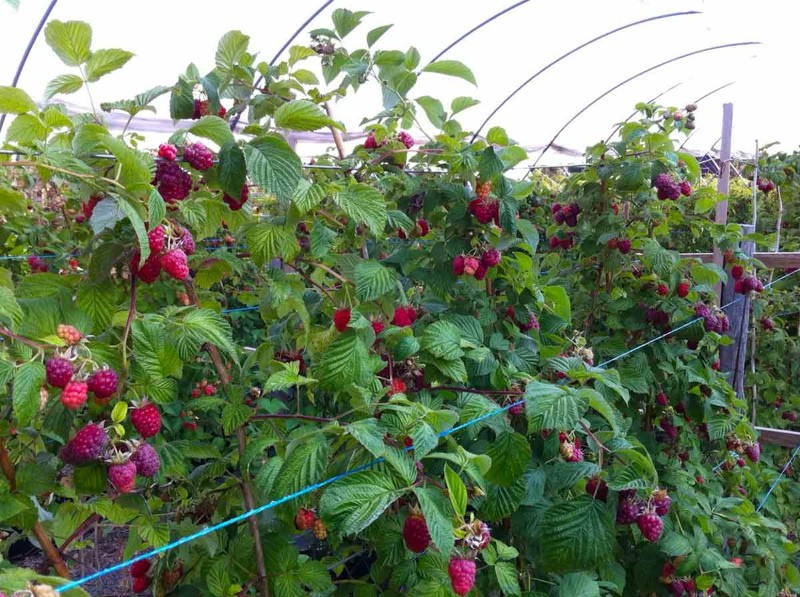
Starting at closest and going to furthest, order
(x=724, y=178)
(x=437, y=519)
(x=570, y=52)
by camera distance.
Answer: (x=437, y=519)
(x=724, y=178)
(x=570, y=52)

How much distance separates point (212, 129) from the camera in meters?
1.08

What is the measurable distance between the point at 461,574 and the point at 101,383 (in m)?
0.59

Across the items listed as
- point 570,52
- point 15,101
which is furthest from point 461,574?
point 570,52

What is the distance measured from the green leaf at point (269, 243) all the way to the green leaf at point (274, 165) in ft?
0.58

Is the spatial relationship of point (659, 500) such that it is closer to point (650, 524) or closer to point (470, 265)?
point (650, 524)

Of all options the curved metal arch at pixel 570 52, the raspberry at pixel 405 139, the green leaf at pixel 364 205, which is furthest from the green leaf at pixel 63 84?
the curved metal arch at pixel 570 52

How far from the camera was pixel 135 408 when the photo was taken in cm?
102

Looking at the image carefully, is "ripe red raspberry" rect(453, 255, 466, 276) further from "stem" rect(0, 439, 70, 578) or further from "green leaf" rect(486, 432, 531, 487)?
"stem" rect(0, 439, 70, 578)

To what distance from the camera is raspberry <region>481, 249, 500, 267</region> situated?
154 centimetres

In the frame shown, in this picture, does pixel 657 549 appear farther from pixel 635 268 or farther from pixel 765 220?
pixel 765 220

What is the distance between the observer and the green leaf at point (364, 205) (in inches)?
47.8

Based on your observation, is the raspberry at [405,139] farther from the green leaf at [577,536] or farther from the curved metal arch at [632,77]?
the curved metal arch at [632,77]

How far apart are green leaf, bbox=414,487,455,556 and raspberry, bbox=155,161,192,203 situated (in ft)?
2.09

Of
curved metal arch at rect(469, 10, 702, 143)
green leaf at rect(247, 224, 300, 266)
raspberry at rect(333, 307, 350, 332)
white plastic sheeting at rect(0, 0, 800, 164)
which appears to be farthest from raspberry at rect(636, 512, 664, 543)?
curved metal arch at rect(469, 10, 702, 143)
